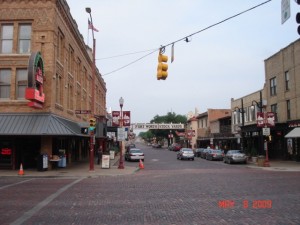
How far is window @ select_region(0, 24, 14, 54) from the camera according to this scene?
89.5 feet

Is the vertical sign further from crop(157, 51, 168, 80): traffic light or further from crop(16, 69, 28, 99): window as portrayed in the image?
crop(16, 69, 28, 99): window

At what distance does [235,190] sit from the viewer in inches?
619

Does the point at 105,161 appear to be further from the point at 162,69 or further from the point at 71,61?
the point at 162,69

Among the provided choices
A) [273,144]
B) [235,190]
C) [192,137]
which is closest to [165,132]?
[192,137]

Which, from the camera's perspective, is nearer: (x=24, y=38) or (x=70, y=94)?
(x=24, y=38)

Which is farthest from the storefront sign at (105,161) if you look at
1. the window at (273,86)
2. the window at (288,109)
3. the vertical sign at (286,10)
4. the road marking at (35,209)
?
the window at (273,86)

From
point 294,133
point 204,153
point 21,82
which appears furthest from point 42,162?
point 204,153

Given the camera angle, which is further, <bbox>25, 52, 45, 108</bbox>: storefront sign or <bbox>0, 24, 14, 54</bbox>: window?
<bbox>0, 24, 14, 54</bbox>: window

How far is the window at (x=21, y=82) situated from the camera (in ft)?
88.4

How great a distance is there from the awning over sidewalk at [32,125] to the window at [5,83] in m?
1.51

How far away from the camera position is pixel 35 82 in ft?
78.5
